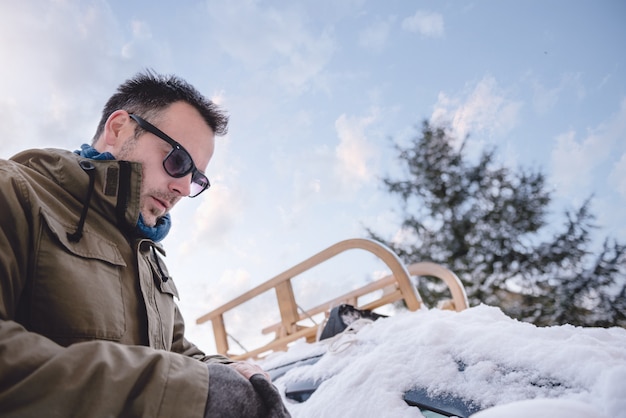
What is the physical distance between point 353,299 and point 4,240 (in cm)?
323

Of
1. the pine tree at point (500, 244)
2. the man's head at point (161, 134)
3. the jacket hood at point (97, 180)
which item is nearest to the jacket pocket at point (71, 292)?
the jacket hood at point (97, 180)

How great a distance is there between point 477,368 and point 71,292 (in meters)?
1.36

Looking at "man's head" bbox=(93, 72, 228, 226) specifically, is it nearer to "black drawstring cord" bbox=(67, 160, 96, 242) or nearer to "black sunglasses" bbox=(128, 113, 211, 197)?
"black sunglasses" bbox=(128, 113, 211, 197)

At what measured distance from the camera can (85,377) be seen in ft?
2.43

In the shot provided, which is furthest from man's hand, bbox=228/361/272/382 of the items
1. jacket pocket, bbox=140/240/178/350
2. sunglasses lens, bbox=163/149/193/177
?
sunglasses lens, bbox=163/149/193/177

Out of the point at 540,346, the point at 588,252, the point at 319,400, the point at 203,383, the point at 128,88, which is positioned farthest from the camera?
the point at 588,252

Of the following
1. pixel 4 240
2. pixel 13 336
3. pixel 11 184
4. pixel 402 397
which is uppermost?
pixel 11 184

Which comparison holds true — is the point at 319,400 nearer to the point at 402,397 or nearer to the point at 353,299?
the point at 402,397

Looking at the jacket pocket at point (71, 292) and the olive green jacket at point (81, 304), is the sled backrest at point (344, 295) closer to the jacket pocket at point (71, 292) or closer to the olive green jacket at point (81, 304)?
the olive green jacket at point (81, 304)

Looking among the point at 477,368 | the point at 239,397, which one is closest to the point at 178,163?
the point at 239,397

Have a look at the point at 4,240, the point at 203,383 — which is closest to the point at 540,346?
the point at 203,383

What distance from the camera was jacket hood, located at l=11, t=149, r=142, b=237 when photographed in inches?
47.7

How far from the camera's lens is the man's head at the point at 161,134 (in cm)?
157

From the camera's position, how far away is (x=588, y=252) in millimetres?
9625
